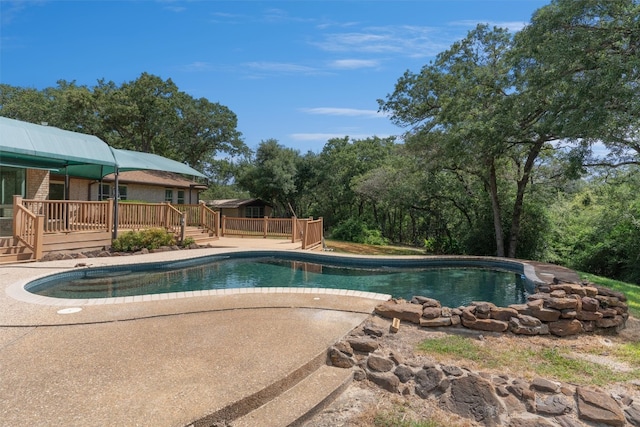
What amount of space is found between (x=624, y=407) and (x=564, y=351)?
134 centimetres

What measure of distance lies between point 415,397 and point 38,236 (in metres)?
9.99

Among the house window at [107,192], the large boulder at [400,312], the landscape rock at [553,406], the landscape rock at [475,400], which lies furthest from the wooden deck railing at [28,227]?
the landscape rock at [553,406]

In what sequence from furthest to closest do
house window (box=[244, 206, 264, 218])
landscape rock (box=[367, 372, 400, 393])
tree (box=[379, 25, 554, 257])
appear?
house window (box=[244, 206, 264, 218])
tree (box=[379, 25, 554, 257])
landscape rock (box=[367, 372, 400, 393])

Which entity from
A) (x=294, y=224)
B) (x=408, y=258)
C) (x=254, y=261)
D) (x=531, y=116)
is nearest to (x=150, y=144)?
(x=294, y=224)

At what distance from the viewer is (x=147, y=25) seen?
10.5 metres

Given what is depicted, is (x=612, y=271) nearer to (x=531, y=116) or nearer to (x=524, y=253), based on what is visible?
(x=524, y=253)

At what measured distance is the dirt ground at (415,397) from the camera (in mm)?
2729

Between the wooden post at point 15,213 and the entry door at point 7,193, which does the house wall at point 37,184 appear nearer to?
the entry door at point 7,193

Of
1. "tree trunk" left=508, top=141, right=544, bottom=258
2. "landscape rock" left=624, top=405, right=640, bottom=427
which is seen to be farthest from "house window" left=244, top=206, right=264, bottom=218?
"landscape rock" left=624, top=405, right=640, bottom=427

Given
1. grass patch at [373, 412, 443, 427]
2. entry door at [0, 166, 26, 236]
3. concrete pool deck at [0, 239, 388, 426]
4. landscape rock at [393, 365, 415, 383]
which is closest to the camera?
concrete pool deck at [0, 239, 388, 426]

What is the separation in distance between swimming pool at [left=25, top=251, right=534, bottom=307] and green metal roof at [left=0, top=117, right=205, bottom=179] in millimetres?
3886

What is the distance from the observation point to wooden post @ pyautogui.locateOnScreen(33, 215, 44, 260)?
29.6ft

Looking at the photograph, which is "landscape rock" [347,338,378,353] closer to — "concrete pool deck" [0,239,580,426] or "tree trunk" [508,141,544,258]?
"concrete pool deck" [0,239,580,426]

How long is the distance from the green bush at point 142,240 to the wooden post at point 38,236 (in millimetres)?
2021
